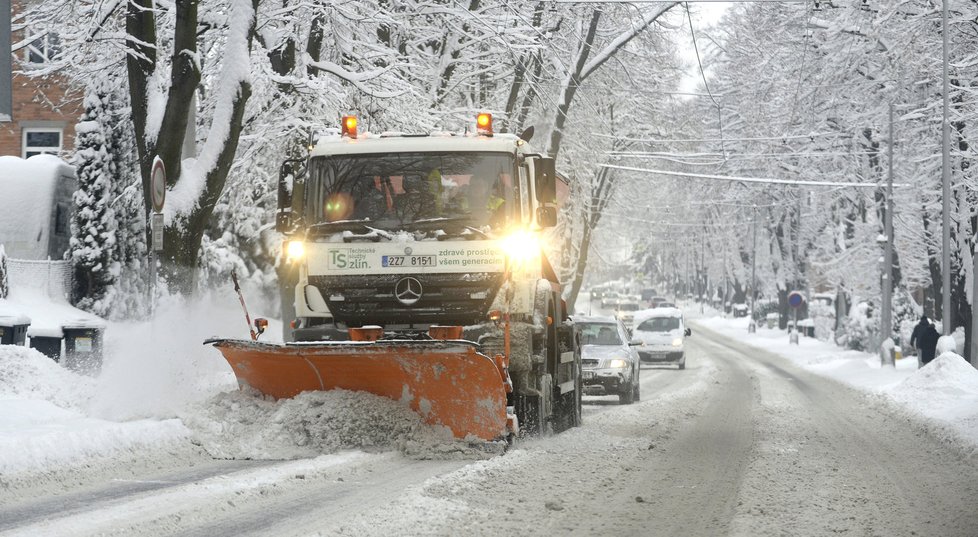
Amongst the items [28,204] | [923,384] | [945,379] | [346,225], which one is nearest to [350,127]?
[346,225]

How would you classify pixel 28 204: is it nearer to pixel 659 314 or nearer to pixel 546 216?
pixel 659 314

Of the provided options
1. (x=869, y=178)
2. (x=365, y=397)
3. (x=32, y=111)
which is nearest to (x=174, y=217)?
(x=365, y=397)

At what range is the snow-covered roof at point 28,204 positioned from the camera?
29.0 meters

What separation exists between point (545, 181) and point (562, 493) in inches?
151

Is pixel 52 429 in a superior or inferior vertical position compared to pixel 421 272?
inferior

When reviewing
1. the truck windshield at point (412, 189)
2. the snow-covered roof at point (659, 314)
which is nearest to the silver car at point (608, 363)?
the truck windshield at point (412, 189)

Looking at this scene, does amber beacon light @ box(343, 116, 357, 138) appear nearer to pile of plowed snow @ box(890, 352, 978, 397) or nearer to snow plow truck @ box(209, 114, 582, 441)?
snow plow truck @ box(209, 114, 582, 441)

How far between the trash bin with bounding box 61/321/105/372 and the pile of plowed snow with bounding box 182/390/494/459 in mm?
6019

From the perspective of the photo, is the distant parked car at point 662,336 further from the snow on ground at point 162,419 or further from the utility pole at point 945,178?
the snow on ground at point 162,419

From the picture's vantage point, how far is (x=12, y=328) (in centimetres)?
1681

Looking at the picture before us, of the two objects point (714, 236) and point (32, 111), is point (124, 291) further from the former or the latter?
point (714, 236)

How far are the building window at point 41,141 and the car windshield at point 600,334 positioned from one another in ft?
64.8

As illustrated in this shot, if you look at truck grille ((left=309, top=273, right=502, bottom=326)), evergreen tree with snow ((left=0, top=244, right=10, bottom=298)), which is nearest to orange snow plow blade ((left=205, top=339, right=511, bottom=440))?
truck grille ((left=309, top=273, right=502, bottom=326))

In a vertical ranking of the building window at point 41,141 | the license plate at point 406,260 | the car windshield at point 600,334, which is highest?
the building window at point 41,141
